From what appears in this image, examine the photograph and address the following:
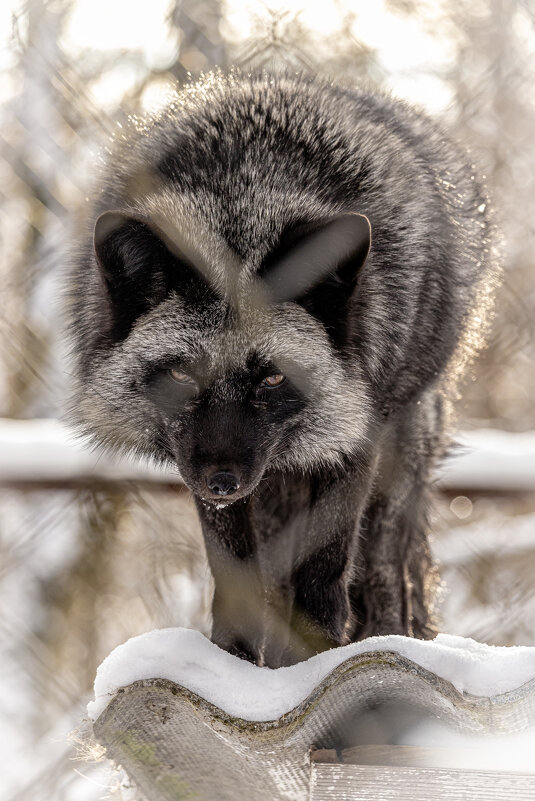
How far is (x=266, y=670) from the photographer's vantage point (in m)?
2.68

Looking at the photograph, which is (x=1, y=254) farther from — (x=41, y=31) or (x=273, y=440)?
(x=273, y=440)

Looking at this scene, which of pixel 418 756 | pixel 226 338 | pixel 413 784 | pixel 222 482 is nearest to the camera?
pixel 413 784

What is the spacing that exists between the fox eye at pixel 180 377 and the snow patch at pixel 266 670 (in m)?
0.70

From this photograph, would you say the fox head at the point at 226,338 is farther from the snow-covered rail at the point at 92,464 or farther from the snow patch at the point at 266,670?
the snow-covered rail at the point at 92,464

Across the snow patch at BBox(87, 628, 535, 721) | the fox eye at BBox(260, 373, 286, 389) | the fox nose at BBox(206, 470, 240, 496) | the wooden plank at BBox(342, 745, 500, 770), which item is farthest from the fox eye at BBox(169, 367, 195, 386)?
the wooden plank at BBox(342, 745, 500, 770)

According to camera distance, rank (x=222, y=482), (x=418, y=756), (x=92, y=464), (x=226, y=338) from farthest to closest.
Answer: (x=92, y=464) → (x=226, y=338) → (x=222, y=482) → (x=418, y=756)

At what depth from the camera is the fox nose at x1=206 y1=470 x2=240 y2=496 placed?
260 cm

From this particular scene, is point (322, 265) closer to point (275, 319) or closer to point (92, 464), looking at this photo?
point (275, 319)

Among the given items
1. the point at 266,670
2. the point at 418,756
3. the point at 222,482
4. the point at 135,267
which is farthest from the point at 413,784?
the point at 135,267

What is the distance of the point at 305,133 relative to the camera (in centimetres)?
312

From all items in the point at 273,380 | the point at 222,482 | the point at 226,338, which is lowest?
the point at 222,482

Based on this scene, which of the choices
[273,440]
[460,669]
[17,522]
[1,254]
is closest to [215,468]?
[273,440]

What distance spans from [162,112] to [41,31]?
111 inches

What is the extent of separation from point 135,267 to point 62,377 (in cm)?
261
